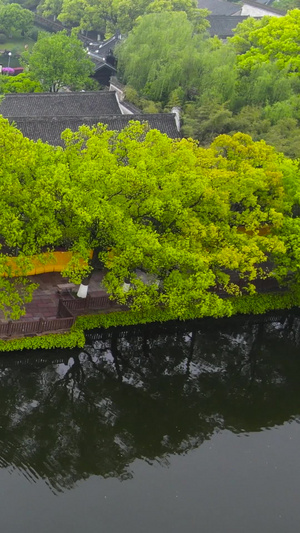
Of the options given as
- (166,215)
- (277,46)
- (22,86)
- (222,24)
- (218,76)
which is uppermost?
(277,46)

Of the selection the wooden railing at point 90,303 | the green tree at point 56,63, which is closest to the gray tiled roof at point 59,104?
the green tree at point 56,63

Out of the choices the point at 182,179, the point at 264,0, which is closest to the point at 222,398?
the point at 182,179

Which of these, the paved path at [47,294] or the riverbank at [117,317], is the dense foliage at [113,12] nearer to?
the riverbank at [117,317]

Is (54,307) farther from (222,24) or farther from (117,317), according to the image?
(222,24)

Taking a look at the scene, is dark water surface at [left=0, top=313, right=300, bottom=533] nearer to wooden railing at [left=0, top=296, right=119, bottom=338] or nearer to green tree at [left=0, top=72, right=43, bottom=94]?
wooden railing at [left=0, top=296, right=119, bottom=338]

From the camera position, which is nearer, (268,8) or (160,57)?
(160,57)

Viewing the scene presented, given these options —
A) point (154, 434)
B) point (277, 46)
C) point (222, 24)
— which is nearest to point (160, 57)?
point (277, 46)

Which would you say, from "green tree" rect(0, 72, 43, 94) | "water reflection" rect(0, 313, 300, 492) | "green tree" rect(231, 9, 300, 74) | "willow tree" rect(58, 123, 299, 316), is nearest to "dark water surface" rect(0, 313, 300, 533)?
"water reflection" rect(0, 313, 300, 492)
